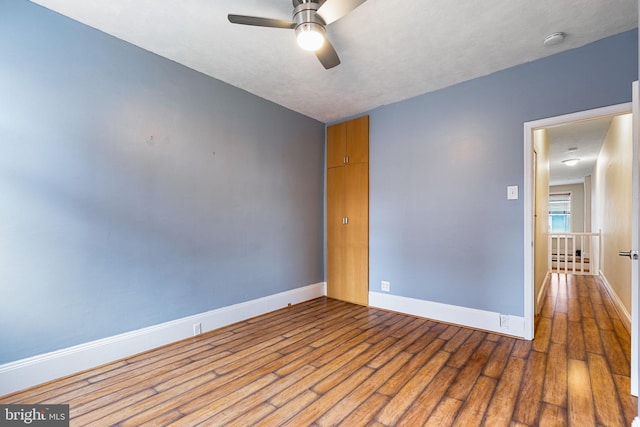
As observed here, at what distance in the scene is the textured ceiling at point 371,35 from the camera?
200 cm

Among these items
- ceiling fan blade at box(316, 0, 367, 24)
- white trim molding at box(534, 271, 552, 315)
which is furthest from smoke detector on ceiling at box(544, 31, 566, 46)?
white trim molding at box(534, 271, 552, 315)

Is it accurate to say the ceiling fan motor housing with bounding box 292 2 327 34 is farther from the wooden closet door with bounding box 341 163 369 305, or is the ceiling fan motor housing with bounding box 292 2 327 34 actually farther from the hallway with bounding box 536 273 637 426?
the hallway with bounding box 536 273 637 426

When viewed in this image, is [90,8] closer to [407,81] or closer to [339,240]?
[407,81]

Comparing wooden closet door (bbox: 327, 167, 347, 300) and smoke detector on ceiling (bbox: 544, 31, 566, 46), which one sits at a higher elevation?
smoke detector on ceiling (bbox: 544, 31, 566, 46)

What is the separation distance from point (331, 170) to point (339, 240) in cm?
106

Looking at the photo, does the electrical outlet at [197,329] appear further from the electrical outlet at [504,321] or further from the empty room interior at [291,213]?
the electrical outlet at [504,321]

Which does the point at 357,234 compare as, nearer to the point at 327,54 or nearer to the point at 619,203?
the point at 327,54

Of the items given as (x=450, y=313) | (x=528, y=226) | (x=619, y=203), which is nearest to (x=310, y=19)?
(x=528, y=226)

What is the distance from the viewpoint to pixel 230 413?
1688 millimetres

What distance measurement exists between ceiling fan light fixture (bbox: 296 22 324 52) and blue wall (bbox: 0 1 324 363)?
146 centimetres

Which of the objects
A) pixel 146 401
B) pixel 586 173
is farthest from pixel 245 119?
pixel 586 173

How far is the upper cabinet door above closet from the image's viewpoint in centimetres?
392

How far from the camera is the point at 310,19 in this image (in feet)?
6.09

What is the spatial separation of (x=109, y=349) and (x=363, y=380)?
2.00 m
